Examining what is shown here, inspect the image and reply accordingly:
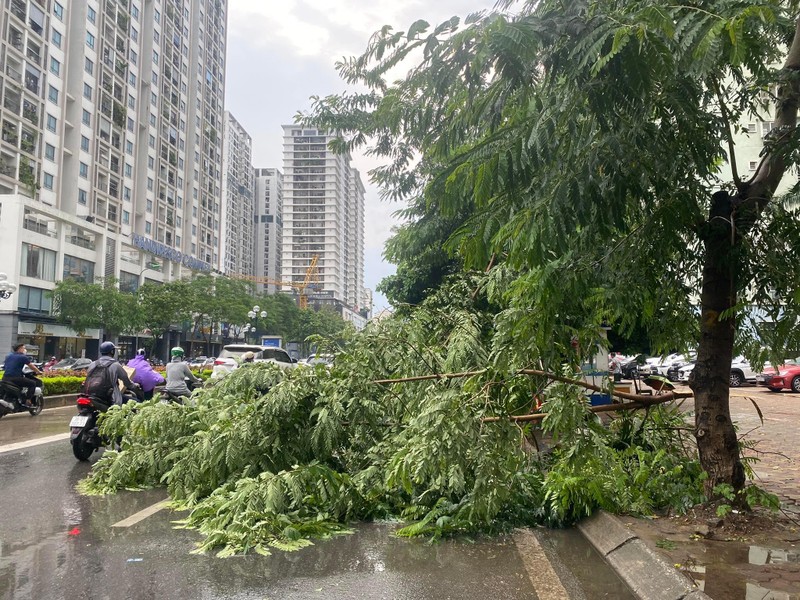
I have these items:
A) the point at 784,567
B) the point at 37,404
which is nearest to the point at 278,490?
the point at 784,567

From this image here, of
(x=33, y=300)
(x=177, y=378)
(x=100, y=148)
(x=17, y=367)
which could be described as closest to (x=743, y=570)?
(x=177, y=378)

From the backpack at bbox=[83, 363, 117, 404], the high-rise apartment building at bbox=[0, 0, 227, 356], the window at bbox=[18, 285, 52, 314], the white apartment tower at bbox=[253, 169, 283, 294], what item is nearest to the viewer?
the backpack at bbox=[83, 363, 117, 404]

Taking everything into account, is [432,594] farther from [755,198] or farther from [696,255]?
[755,198]

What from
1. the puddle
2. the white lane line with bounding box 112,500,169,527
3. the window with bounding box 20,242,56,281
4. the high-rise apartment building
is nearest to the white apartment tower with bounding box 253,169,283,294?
the high-rise apartment building

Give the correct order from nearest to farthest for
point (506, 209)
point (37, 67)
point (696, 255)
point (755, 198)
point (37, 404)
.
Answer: point (506, 209), point (755, 198), point (696, 255), point (37, 404), point (37, 67)

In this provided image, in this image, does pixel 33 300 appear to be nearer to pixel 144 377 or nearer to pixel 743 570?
pixel 144 377

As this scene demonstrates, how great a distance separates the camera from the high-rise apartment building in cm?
4747

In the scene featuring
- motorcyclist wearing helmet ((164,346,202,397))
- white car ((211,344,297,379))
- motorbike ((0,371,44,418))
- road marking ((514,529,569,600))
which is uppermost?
white car ((211,344,297,379))

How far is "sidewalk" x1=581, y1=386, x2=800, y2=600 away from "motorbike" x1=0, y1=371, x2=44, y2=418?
13496 mm

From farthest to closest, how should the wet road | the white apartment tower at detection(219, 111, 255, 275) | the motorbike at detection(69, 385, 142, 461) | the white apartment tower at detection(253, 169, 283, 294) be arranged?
the white apartment tower at detection(253, 169, 283, 294) → the white apartment tower at detection(219, 111, 255, 275) → the motorbike at detection(69, 385, 142, 461) → the wet road

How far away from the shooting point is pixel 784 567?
461 cm

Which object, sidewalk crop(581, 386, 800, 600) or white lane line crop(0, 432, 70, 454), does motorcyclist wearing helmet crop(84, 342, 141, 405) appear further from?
sidewalk crop(581, 386, 800, 600)

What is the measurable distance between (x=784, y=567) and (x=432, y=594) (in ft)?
8.12

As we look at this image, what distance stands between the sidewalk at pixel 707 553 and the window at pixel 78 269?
53073mm
